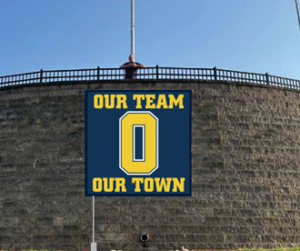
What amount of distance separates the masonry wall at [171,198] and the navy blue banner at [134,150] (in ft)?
6.57

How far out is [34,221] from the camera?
15.4 m

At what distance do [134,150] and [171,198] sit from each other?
395 cm

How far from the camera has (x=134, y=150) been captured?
12.4 metres

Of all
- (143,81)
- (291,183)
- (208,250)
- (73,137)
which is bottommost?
(208,250)

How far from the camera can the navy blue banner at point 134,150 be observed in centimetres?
1248

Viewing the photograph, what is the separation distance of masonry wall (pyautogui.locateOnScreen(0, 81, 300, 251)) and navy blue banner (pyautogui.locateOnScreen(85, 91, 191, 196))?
2.00 meters

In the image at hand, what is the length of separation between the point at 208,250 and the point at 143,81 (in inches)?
295

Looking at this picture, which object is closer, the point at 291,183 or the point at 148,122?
the point at 148,122

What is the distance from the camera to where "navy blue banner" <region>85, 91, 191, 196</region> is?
1248cm

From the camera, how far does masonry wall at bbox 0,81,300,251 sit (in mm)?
15117

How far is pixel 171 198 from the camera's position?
15.4 m

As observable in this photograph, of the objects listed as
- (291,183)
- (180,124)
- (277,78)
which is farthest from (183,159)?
(277,78)

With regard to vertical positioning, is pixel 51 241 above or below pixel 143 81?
below

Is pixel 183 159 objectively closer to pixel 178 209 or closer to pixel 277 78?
pixel 178 209
